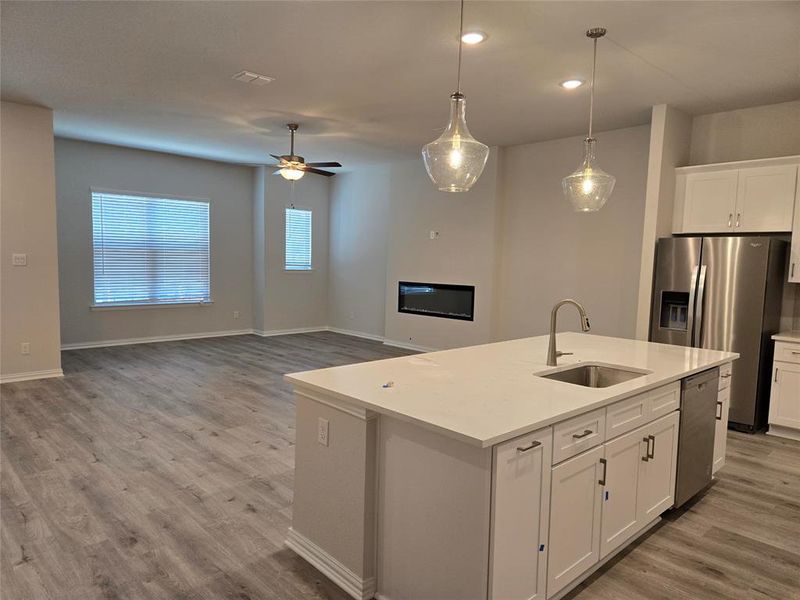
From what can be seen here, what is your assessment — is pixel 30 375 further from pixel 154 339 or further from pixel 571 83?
pixel 571 83

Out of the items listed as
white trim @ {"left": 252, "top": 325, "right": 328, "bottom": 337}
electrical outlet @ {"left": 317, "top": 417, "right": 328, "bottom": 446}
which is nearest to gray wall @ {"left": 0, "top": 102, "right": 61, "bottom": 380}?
Answer: white trim @ {"left": 252, "top": 325, "right": 328, "bottom": 337}

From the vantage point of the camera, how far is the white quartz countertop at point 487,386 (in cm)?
179

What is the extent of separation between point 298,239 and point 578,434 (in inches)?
303

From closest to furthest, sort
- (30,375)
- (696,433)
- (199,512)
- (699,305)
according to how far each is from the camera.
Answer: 1. (199,512)
2. (696,433)
3. (699,305)
4. (30,375)

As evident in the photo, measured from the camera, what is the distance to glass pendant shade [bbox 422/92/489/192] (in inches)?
95.7

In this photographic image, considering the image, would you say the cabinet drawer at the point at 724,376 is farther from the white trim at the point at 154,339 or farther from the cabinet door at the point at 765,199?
the white trim at the point at 154,339

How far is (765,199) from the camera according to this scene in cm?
430

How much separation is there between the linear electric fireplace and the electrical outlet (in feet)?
16.0

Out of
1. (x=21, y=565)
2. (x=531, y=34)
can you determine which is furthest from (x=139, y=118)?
(x=21, y=565)

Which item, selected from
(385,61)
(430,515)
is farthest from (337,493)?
(385,61)

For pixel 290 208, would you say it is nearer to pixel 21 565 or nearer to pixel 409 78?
pixel 409 78

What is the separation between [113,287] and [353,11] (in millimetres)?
6038

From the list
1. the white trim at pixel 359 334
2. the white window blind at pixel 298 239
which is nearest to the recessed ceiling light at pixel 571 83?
the white trim at pixel 359 334

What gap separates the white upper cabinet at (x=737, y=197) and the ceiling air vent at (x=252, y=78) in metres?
3.82
